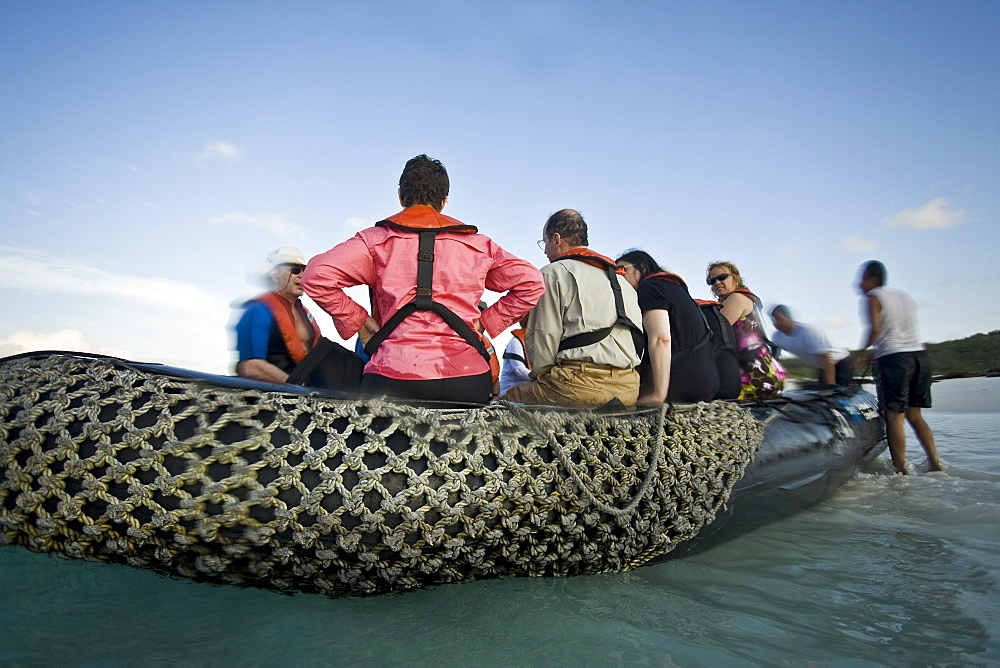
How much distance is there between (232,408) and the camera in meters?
1.80

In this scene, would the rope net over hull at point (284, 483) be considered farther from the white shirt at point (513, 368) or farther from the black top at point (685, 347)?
the white shirt at point (513, 368)

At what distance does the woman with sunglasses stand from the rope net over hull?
2970 millimetres

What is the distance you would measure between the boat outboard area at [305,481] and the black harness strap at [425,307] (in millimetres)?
544

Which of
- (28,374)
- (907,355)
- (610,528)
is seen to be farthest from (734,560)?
(907,355)

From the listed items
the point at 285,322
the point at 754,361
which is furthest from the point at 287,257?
the point at 754,361

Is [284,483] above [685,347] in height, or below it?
below

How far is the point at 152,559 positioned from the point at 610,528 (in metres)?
1.52

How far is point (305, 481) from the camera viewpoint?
171 centimetres

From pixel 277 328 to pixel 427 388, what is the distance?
4.81 feet

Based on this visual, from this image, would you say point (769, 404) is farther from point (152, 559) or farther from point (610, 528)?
point (152, 559)

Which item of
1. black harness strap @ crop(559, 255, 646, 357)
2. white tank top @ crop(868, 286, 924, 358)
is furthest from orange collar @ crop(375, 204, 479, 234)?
white tank top @ crop(868, 286, 924, 358)

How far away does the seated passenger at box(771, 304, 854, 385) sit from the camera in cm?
579

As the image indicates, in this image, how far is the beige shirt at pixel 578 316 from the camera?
3.24 metres

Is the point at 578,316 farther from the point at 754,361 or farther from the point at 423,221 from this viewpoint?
the point at 754,361
